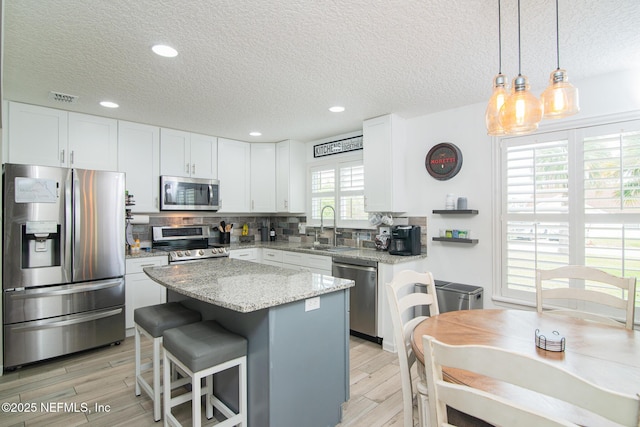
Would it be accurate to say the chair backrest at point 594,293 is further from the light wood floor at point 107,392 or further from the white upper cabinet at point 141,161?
the white upper cabinet at point 141,161

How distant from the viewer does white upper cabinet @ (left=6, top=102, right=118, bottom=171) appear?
9.93 ft

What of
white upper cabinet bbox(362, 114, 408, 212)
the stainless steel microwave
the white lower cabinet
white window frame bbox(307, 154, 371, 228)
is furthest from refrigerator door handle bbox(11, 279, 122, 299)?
white upper cabinet bbox(362, 114, 408, 212)

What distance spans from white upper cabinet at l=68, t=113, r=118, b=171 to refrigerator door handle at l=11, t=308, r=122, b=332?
1.56 m

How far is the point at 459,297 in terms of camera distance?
2.95 m

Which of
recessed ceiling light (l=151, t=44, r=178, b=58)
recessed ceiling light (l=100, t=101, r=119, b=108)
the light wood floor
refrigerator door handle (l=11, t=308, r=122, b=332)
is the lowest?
the light wood floor

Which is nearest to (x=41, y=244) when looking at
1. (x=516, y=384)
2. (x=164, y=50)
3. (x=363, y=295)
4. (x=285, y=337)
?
(x=164, y=50)

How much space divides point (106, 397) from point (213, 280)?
1287 mm

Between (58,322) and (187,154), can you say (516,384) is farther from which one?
(187,154)

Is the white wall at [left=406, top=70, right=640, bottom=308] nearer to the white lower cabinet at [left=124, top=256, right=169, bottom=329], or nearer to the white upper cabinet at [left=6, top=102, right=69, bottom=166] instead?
the white lower cabinet at [left=124, top=256, right=169, bottom=329]

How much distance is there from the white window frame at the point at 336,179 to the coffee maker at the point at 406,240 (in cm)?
64

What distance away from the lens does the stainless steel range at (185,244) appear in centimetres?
391

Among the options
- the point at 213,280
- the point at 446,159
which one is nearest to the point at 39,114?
the point at 213,280

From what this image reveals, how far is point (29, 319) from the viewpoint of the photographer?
9.09 feet

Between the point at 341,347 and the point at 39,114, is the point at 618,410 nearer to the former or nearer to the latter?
the point at 341,347
